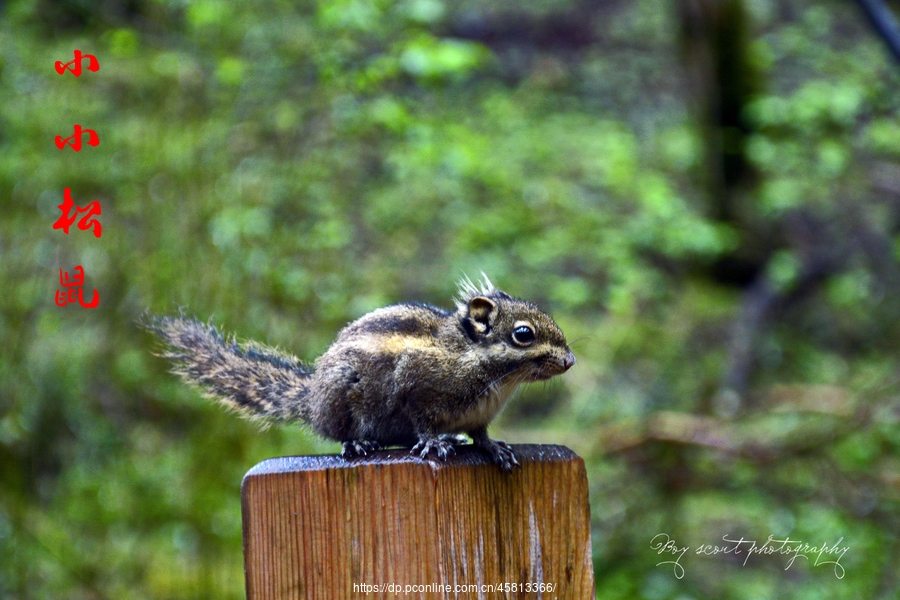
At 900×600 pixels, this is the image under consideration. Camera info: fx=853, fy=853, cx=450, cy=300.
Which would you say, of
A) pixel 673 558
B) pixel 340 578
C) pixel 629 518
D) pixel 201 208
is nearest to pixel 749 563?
pixel 673 558

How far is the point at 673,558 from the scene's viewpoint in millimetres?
5457

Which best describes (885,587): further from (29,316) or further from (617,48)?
(617,48)

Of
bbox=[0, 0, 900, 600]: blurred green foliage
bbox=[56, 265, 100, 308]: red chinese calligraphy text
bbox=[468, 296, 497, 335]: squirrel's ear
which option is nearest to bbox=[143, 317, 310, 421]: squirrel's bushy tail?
bbox=[468, 296, 497, 335]: squirrel's ear

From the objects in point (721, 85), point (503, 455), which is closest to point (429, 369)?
point (503, 455)

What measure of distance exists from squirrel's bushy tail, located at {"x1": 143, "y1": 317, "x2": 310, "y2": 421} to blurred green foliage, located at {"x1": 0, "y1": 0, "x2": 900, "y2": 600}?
0.83 metres

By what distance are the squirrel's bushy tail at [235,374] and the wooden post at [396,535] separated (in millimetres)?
914

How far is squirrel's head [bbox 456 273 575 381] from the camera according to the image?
7.45 feet

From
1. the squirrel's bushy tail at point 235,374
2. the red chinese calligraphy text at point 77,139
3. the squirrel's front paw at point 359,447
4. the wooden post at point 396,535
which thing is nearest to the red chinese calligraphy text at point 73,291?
the red chinese calligraphy text at point 77,139

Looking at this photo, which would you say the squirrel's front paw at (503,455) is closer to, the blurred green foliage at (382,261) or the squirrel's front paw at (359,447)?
the squirrel's front paw at (359,447)

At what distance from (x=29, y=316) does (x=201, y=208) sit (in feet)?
3.47

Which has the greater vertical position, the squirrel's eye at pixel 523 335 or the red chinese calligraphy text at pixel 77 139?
the red chinese calligraphy text at pixel 77 139

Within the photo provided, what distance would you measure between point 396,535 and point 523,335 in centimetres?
90

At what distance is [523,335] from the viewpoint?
228 centimetres

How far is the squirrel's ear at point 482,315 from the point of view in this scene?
7.55 feet
